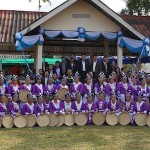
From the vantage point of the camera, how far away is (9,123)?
12.0 metres

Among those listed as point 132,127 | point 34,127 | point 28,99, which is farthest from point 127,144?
point 28,99

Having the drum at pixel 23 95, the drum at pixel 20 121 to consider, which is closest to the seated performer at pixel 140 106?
the drum at pixel 23 95

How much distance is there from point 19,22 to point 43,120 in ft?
30.0

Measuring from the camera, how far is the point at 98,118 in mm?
12633

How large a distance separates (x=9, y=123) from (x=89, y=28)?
269 inches


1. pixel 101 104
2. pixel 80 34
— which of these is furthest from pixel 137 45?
pixel 101 104

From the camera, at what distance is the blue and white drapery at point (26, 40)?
50.2 ft

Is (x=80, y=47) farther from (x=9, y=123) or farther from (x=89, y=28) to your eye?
(x=9, y=123)

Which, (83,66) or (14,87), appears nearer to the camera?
(14,87)

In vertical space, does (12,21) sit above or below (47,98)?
above

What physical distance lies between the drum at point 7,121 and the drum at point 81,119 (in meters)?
2.08

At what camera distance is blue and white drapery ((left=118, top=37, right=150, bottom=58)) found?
1611 centimetres

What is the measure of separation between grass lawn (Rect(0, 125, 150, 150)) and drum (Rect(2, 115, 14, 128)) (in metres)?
0.30

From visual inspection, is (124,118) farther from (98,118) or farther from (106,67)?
(106,67)
